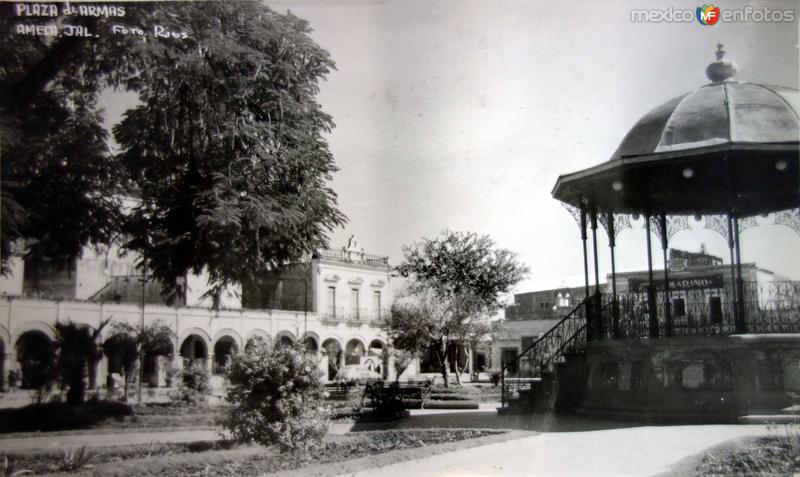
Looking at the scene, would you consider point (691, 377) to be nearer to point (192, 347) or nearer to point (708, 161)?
point (708, 161)

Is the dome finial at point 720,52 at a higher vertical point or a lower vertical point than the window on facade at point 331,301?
higher

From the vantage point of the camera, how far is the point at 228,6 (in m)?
11.1

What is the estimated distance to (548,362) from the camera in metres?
12.7

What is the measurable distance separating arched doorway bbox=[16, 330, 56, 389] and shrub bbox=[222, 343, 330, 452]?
633 cm

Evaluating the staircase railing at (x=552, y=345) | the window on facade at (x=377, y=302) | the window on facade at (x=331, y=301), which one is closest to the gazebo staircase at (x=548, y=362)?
the staircase railing at (x=552, y=345)

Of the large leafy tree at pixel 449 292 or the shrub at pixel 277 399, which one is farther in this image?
the large leafy tree at pixel 449 292

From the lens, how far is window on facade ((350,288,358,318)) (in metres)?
32.8

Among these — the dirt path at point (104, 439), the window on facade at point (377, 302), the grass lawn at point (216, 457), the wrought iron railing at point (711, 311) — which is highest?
the window on facade at point (377, 302)

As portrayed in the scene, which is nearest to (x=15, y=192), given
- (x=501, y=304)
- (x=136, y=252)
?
(x=136, y=252)

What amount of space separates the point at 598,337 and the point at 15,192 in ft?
34.6

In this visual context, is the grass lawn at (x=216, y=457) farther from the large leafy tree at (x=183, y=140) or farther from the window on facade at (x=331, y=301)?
the window on facade at (x=331, y=301)

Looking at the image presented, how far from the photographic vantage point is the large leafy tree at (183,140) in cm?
1031

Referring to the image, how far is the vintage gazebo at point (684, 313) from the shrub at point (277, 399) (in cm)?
516

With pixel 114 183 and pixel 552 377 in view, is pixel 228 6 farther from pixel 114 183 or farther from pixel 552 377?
pixel 552 377
